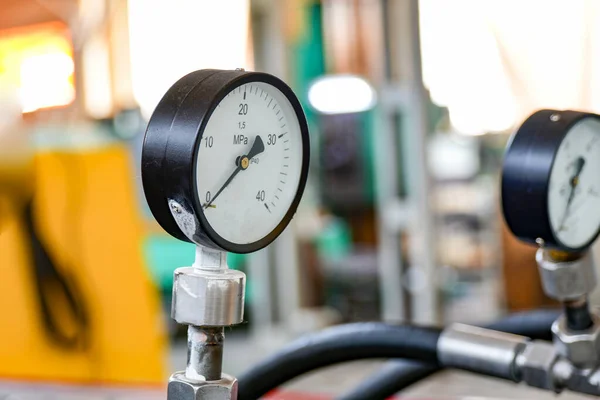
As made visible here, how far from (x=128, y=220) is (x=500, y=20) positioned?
6.78 feet

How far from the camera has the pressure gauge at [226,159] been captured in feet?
1.71

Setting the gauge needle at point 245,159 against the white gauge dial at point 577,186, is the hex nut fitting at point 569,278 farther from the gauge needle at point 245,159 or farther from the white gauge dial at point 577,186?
the gauge needle at point 245,159

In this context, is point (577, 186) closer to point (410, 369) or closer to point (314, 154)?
point (410, 369)

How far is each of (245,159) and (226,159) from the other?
0.7 inches

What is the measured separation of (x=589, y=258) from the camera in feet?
2.40

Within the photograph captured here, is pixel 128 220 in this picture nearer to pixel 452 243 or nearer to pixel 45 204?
pixel 45 204

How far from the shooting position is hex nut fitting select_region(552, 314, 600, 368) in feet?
2.26

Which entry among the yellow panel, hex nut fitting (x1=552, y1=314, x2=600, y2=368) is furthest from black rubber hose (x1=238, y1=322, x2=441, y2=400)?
the yellow panel

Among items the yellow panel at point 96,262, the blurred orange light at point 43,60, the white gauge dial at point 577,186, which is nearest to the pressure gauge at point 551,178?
the white gauge dial at point 577,186

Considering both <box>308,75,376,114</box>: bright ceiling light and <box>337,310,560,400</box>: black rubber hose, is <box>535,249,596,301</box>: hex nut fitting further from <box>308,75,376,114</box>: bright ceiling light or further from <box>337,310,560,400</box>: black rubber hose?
<box>308,75,376,114</box>: bright ceiling light

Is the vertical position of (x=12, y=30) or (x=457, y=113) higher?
(x=12, y=30)

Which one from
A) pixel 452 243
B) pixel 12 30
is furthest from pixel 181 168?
pixel 452 243

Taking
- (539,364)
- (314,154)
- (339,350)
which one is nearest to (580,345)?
(539,364)

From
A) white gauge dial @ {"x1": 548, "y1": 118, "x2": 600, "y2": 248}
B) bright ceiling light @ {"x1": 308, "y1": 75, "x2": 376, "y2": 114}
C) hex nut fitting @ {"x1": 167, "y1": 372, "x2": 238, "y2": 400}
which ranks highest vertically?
bright ceiling light @ {"x1": 308, "y1": 75, "x2": 376, "y2": 114}
